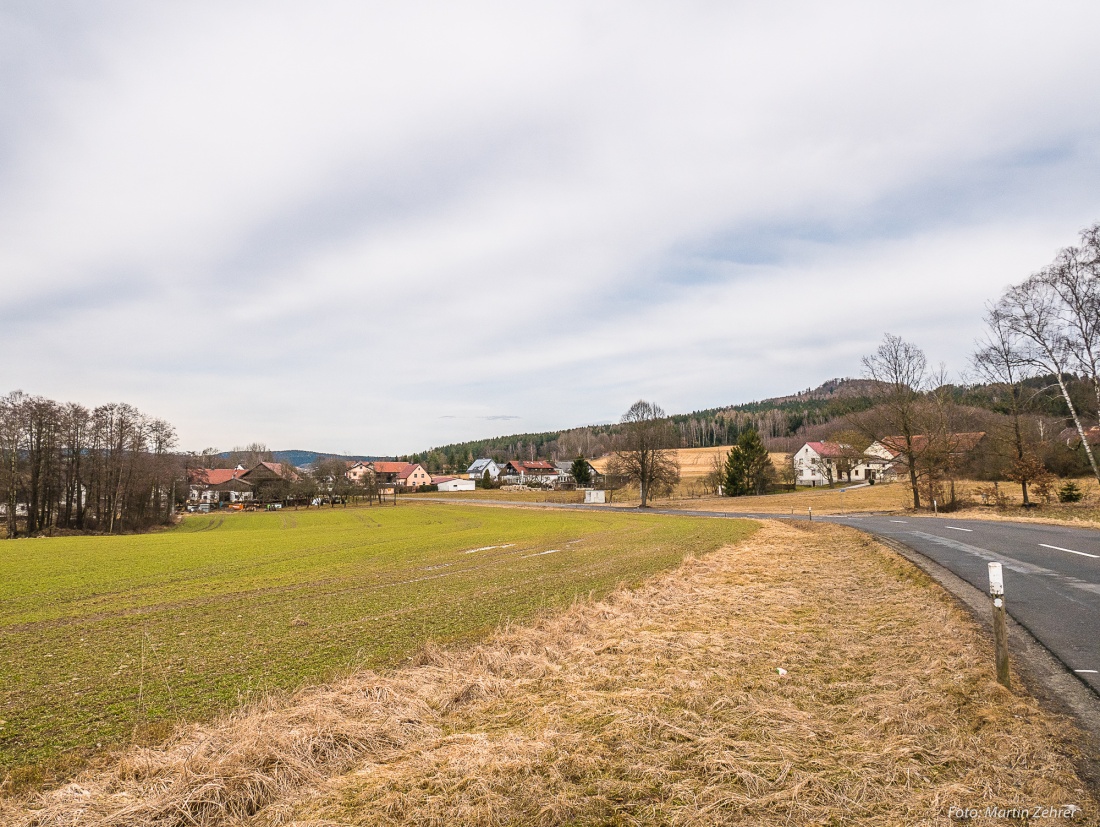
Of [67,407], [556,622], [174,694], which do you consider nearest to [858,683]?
[556,622]

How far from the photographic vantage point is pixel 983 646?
782 cm

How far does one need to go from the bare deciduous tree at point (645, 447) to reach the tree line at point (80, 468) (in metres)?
54.7

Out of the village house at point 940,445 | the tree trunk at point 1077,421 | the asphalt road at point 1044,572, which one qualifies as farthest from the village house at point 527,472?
the asphalt road at point 1044,572

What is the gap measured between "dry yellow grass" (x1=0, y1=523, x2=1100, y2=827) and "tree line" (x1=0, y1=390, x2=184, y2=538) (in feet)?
216

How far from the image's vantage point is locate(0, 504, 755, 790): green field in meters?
7.34

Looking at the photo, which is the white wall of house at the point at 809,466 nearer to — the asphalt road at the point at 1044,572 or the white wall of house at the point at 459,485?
the white wall of house at the point at 459,485

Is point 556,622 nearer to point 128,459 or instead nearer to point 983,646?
point 983,646

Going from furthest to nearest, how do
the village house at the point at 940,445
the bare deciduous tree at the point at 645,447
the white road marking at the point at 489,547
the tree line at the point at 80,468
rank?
1. the bare deciduous tree at the point at 645,447
2. the tree line at the point at 80,468
3. the village house at the point at 940,445
4. the white road marking at the point at 489,547

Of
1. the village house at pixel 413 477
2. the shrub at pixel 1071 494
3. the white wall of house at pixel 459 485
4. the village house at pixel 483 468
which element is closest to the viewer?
the shrub at pixel 1071 494

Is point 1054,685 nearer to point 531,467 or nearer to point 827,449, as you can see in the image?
point 827,449

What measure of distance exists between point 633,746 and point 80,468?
74.6 metres

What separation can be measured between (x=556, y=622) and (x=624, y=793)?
21.3 feet

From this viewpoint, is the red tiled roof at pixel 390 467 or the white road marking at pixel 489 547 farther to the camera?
the red tiled roof at pixel 390 467

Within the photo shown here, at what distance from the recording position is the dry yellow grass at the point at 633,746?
14.7ft
